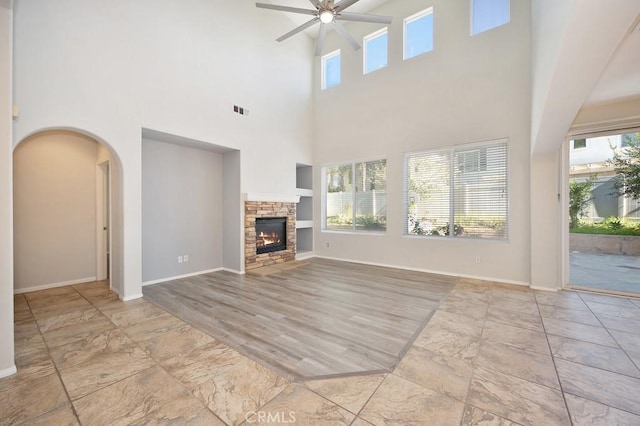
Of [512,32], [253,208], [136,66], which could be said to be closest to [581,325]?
[512,32]

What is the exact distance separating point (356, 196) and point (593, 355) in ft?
15.5

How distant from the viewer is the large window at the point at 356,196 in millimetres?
6020

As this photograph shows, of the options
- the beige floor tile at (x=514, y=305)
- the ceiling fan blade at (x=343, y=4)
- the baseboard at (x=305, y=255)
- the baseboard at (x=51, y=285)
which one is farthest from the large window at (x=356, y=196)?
the baseboard at (x=51, y=285)

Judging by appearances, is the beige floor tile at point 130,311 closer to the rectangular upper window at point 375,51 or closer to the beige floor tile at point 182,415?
the beige floor tile at point 182,415

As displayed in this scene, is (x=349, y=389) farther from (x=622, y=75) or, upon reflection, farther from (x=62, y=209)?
(x=62, y=209)

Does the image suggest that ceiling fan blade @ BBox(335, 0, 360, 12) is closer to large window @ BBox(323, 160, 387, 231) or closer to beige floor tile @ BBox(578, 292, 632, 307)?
large window @ BBox(323, 160, 387, 231)

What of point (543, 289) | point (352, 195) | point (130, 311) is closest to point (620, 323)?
point (543, 289)

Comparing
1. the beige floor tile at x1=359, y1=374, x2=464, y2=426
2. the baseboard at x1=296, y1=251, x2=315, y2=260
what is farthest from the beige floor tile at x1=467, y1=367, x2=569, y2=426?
the baseboard at x1=296, y1=251, x2=315, y2=260

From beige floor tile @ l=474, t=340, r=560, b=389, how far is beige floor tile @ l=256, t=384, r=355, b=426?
1.30 m

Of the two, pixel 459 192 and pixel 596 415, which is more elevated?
pixel 459 192

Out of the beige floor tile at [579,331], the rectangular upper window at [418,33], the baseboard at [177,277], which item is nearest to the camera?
the beige floor tile at [579,331]

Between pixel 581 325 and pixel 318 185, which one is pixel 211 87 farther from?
pixel 581 325

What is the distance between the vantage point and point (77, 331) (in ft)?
9.12

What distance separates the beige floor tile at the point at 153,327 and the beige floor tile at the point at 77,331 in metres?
0.25
